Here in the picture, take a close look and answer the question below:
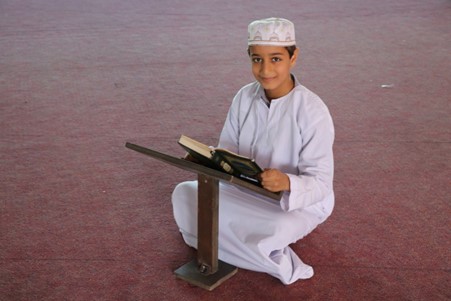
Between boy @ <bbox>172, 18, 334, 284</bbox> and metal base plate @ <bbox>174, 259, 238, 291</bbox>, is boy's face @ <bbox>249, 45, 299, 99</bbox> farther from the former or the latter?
metal base plate @ <bbox>174, 259, 238, 291</bbox>

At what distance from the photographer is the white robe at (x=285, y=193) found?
7.59ft

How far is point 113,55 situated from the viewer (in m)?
5.20

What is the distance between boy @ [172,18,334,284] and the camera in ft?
7.44

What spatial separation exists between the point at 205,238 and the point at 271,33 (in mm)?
683

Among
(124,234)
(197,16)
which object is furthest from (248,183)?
(197,16)

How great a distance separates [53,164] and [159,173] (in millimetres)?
497

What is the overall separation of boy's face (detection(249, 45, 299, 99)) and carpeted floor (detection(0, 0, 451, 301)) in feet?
2.05

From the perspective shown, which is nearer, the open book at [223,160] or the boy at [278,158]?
the open book at [223,160]

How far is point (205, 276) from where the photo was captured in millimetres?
2357

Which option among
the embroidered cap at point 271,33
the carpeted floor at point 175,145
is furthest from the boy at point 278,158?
the carpeted floor at point 175,145

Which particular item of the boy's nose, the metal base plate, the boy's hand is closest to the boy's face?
the boy's nose

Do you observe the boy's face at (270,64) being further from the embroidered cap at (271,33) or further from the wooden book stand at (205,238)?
the wooden book stand at (205,238)

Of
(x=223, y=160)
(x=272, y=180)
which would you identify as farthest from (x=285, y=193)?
(x=223, y=160)

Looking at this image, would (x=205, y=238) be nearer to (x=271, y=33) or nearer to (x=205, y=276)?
(x=205, y=276)
